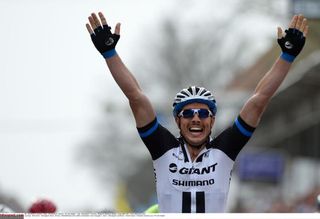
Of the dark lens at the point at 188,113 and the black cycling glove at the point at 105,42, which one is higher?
the black cycling glove at the point at 105,42

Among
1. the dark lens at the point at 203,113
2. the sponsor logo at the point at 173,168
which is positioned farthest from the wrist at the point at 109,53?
the sponsor logo at the point at 173,168

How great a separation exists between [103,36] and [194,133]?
842mm

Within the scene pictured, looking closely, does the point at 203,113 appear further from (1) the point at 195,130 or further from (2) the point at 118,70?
(2) the point at 118,70

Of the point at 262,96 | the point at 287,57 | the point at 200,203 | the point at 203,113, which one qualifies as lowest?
the point at 200,203

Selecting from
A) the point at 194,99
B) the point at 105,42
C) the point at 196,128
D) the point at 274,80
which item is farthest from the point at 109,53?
the point at 274,80

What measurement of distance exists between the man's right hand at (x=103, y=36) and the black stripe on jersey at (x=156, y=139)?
521 mm

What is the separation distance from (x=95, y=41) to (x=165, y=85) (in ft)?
157

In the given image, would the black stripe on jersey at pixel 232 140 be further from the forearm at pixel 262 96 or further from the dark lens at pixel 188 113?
the dark lens at pixel 188 113

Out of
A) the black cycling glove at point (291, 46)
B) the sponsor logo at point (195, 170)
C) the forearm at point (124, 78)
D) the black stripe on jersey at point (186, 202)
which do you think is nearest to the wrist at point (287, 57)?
the black cycling glove at point (291, 46)

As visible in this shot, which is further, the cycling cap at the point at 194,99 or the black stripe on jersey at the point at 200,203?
Answer: the cycling cap at the point at 194,99

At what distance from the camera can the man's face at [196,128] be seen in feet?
26.5

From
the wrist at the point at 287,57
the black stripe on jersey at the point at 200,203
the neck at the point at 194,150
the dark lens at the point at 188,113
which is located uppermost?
the wrist at the point at 287,57

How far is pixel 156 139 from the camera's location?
8.13 meters

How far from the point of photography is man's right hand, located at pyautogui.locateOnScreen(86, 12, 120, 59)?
812 cm
